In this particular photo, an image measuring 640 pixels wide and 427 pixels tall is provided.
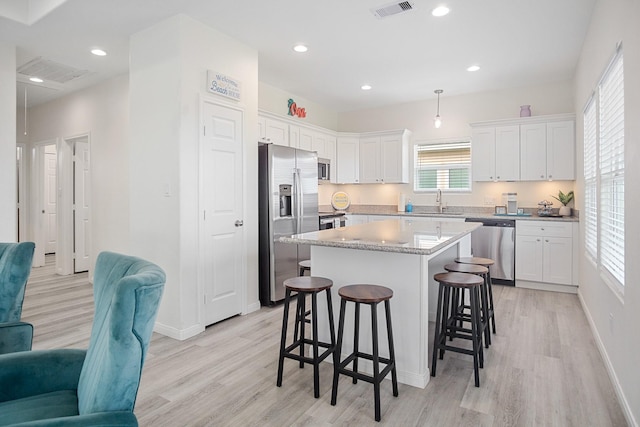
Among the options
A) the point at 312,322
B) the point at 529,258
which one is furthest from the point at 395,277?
the point at 529,258

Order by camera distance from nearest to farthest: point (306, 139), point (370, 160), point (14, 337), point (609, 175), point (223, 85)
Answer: point (14, 337), point (609, 175), point (223, 85), point (306, 139), point (370, 160)

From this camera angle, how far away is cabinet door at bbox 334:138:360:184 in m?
6.59

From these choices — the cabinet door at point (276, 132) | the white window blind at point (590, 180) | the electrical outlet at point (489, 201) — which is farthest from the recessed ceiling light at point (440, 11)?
the electrical outlet at point (489, 201)

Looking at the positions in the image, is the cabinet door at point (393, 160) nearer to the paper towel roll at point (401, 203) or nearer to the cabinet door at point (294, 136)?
the paper towel roll at point (401, 203)

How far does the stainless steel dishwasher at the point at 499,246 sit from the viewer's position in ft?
16.6

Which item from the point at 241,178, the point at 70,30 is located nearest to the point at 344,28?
the point at 241,178

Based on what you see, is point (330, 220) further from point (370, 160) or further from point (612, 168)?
point (612, 168)

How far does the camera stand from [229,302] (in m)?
3.74

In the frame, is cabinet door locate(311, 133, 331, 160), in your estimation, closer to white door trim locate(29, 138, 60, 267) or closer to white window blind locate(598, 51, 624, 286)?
white window blind locate(598, 51, 624, 286)

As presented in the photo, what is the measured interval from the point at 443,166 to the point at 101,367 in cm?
590

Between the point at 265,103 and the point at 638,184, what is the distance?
175 inches

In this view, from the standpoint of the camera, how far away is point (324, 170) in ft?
20.2

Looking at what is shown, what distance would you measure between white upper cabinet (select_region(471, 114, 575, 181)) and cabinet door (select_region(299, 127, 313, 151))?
2397 mm

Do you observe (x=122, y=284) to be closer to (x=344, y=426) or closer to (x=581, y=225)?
(x=344, y=426)
